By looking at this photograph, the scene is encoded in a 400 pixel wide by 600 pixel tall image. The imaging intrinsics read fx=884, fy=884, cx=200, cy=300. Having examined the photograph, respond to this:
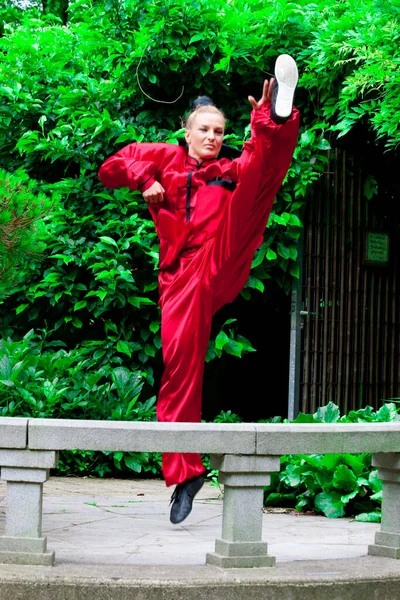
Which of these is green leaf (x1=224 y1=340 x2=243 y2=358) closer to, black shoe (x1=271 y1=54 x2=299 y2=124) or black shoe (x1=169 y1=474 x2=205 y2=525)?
black shoe (x1=169 y1=474 x2=205 y2=525)

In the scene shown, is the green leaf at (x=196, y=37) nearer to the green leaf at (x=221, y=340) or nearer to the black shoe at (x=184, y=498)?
the green leaf at (x=221, y=340)

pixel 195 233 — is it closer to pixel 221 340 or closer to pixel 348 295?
pixel 221 340

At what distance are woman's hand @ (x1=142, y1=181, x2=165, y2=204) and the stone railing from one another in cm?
119

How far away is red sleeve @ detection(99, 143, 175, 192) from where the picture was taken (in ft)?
13.2

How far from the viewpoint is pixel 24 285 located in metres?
7.04

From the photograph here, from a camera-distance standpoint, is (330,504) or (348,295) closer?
(330,504)

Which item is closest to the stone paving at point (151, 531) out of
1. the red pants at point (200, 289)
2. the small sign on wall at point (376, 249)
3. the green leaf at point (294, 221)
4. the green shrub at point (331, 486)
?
the green shrub at point (331, 486)

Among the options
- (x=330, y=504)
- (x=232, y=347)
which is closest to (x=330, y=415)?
(x=330, y=504)

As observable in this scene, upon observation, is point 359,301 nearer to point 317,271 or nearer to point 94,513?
point 317,271

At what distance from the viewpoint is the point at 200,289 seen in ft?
12.9

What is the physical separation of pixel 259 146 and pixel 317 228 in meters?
3.52

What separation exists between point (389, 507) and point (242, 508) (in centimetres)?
74

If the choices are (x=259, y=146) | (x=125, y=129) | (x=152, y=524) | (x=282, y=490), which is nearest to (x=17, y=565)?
(x=152, y=524)

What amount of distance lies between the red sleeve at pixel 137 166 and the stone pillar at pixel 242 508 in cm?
140
